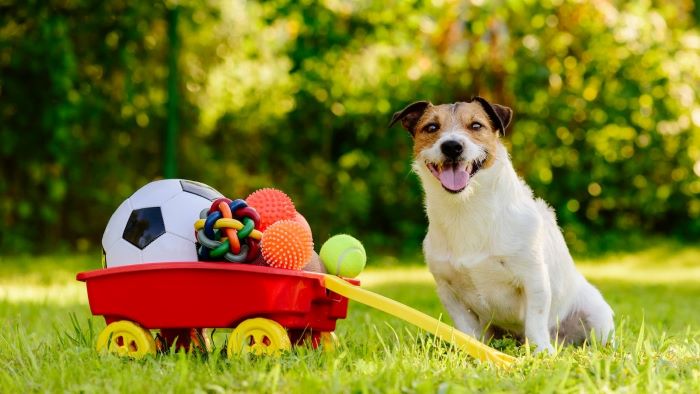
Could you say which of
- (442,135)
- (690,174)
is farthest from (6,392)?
(690,174)

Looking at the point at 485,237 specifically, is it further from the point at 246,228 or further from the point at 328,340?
the point at 246,228

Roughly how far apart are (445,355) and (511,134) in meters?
6.94

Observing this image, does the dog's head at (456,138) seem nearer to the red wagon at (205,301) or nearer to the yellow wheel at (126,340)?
the red wagon at (205,301)

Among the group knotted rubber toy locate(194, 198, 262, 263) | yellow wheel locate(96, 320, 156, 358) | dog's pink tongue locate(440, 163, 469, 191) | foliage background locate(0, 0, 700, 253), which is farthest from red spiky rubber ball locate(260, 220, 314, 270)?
foliage background locate(0, 0, 700, 253)

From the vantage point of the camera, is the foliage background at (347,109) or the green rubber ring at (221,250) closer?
the green rubber ring at (221,250)

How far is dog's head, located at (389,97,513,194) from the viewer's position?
3.51m

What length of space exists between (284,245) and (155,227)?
1.67ft

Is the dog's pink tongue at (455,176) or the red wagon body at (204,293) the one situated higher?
the dog's pink tongue at (455,176)

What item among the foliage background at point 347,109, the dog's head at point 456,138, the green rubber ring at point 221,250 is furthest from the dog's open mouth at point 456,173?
the foliage background at point 347,109

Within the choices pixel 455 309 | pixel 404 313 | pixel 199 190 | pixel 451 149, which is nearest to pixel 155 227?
pixel 199 190

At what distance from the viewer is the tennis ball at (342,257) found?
11.5 ft

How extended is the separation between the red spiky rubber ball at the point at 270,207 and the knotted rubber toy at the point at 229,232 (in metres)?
0.17

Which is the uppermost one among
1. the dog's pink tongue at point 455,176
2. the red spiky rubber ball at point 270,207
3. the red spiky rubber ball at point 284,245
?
the dog's pink tongue at point 455,176

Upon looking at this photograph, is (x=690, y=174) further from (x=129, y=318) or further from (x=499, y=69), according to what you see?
(x=129, y=318)
